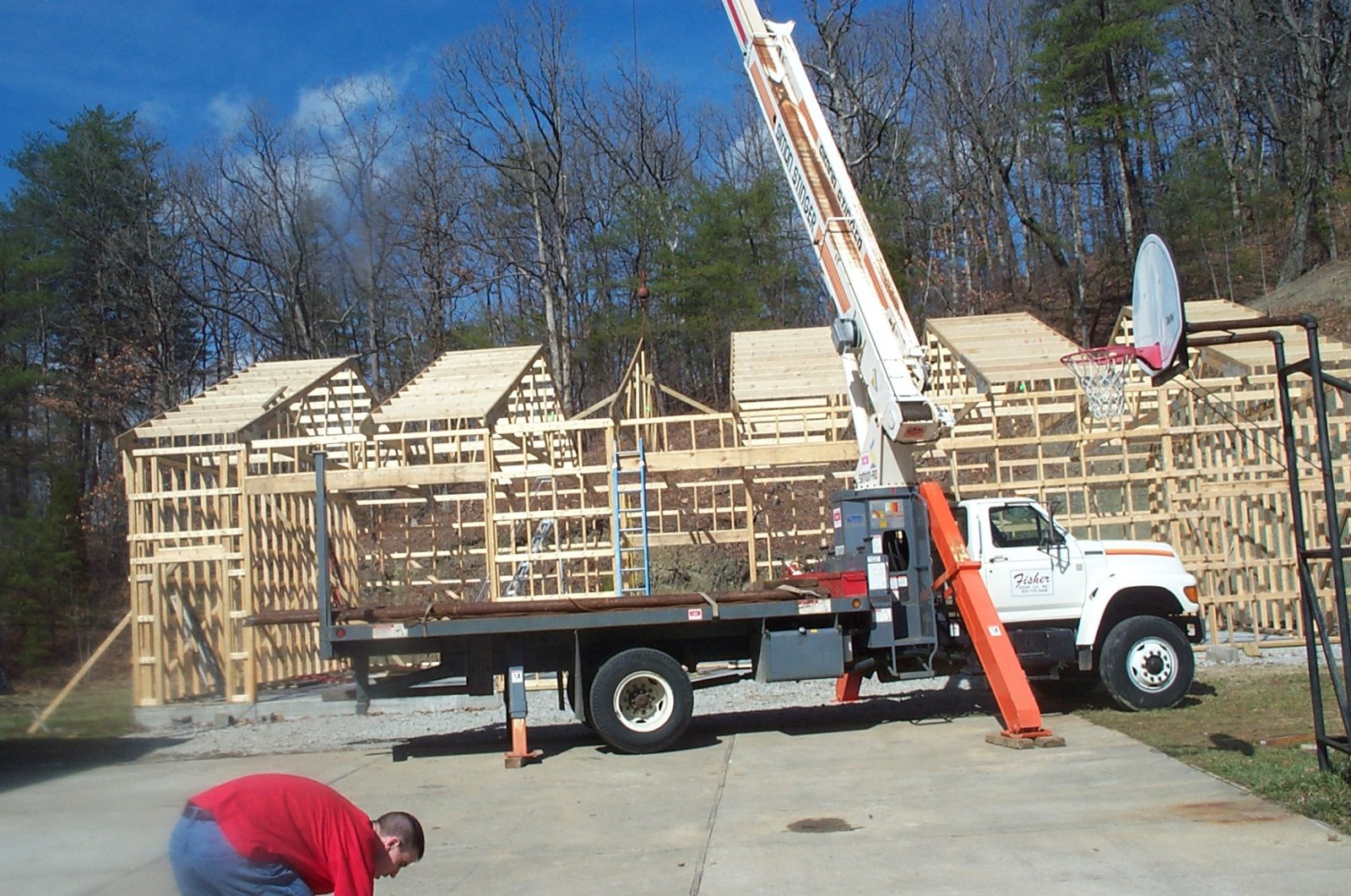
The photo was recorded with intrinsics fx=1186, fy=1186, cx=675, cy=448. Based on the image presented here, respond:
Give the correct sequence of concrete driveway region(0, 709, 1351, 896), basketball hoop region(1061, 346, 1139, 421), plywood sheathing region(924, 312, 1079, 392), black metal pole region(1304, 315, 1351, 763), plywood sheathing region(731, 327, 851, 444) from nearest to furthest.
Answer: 1. concrete driveway region(0, 709, 1351, 896)
2. black metal pole region(1304, 315, 1351, 763)
3. basketball hoop region(1061, 346, 1139, 421)
4. plywood sheathing region(924, 312, 1079, 392)
5. plywood sheathing region(731, 327, 851, 444)

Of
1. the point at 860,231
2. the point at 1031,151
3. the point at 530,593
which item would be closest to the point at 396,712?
the point at 530,593

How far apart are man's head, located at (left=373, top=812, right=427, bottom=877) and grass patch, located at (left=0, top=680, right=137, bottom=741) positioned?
1.36m

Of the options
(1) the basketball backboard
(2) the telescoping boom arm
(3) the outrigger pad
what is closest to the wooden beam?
(1) the basketball backboard

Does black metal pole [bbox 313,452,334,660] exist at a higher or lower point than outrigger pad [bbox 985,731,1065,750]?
higher

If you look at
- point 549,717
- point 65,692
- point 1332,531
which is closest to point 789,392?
point 549,717

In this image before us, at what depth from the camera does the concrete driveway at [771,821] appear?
11.7ft

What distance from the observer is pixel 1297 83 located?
38.3m

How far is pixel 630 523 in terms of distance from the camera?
2205 centimetres

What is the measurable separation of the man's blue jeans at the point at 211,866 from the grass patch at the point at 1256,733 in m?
6.45

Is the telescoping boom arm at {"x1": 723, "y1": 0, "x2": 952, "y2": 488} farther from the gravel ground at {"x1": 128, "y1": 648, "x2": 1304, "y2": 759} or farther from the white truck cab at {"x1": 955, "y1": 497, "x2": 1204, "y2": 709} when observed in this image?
the gravel ground at {"x1": 128, "y1": 648, "x2": 1304, "y2": 759}

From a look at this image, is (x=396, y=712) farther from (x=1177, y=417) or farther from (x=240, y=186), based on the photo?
(x=240, y=186)

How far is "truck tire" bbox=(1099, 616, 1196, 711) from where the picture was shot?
11.8m

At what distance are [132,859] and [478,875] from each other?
13.9ft

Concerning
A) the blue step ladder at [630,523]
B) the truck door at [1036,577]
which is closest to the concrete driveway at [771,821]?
the truck door at [1036,577]
